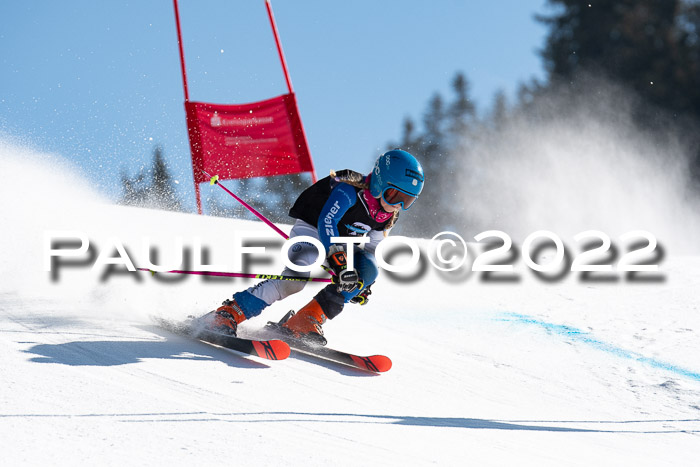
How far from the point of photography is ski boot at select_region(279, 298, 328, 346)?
4547mm

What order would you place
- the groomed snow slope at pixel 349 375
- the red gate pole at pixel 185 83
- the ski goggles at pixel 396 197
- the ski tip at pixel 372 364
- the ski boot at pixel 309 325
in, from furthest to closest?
the red gate pole at pixel 185 83 → the ski boot at pixel 309 325 → the ski goggles at pixel 396 197 → the ski tip at pixel 372 364 → the groomed snow slope at pixel 349 375

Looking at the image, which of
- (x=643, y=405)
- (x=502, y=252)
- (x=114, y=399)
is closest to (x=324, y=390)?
(x=114, y=399)

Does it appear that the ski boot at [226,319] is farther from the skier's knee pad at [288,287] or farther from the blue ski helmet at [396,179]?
the blue ski helmet at [396,179]

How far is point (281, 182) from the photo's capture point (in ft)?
136

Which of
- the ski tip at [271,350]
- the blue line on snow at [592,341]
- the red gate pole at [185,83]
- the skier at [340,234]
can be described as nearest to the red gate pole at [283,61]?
the red gate pole at [185,83]

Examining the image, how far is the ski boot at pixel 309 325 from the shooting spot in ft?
14.9

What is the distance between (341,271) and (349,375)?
0.59 meters

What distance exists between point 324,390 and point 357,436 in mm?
781

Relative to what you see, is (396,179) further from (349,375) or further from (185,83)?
(185,83)

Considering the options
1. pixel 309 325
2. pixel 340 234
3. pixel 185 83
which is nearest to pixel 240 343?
pixel 309 325

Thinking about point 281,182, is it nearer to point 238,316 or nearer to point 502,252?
point 502,252

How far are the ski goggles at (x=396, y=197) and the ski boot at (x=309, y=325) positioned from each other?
78 cm

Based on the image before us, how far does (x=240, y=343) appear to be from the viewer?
4.20 metres

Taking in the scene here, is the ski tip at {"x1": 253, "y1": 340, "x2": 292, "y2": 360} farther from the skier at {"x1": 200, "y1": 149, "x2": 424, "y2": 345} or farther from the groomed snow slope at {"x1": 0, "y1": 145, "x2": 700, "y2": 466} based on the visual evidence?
the skier at {"x1": 200, "y1": 149, "x2": 424, "y2": 345}
